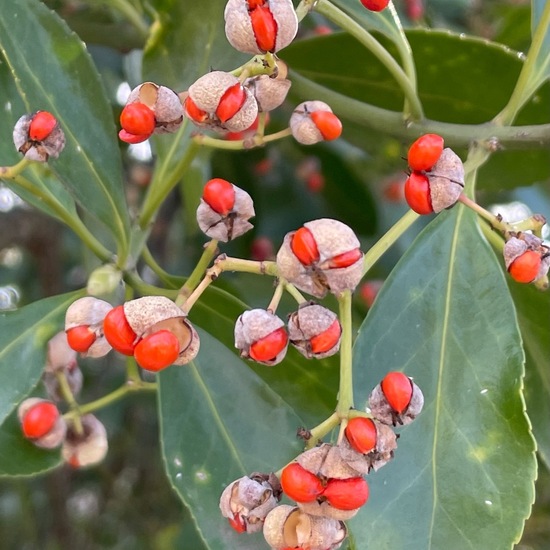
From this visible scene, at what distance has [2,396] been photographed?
34.5 inches

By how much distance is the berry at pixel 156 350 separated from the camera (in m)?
0.67

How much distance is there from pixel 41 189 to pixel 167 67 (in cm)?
26

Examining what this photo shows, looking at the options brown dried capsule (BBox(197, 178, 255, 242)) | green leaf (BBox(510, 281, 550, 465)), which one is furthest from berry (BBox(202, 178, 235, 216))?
green leaf (BBox(510, 281, 550, 465))

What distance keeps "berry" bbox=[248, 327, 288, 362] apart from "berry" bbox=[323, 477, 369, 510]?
4.8 inches

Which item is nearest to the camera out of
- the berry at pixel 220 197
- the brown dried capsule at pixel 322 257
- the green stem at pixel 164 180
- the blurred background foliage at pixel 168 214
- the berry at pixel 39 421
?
the brown dried capsule at pixel 322 257

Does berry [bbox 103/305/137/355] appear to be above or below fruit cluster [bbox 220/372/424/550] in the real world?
above

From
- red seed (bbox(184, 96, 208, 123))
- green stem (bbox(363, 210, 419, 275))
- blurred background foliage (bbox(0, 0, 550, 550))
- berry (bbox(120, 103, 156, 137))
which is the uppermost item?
red seed (bbox(184, 96, 208, 123))

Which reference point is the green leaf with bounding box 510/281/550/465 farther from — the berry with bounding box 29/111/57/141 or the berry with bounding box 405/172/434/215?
the berry with bounding box 29/111/57/141

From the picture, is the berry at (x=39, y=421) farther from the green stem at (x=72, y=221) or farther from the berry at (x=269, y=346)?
the berry at (x=269, y=346)

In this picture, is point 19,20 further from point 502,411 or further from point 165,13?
point 502,411

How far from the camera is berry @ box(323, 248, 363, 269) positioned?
2.18 feet

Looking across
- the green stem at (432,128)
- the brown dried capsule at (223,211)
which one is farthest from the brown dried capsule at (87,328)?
the green stem at (432,128)

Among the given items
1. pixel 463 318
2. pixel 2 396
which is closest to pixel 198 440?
pixel 2 396

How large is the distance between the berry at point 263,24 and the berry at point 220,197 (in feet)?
0.47
